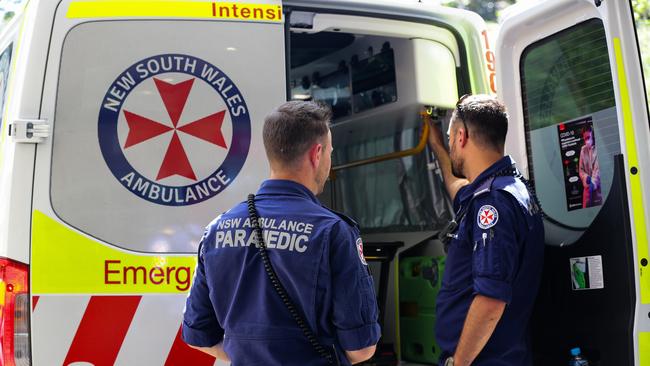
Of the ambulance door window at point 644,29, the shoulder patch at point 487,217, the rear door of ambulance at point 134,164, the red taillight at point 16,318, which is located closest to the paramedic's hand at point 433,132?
the rear door of ambulance at point 134,164

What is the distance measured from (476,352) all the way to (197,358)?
931mm

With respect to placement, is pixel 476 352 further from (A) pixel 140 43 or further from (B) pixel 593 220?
(A) pixel 140 43

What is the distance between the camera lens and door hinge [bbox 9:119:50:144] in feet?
8.98

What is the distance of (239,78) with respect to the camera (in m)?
3.05

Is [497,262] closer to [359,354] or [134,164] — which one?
[359,354]

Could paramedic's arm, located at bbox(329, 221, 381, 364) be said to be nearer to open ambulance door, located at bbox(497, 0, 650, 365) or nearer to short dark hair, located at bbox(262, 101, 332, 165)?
short dark hair, located at bbox(262, 101, 332, 165)

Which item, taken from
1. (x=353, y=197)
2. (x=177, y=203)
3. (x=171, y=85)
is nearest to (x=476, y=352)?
(x=177, y=203)

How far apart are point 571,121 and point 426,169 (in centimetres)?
159

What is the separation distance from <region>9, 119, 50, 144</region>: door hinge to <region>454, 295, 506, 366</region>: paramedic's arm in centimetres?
148

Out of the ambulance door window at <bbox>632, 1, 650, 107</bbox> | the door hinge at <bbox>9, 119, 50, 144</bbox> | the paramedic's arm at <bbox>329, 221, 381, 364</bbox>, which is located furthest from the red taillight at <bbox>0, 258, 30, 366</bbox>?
the ambulance door window at <bbox>632, 1, 650, 107</bbox>

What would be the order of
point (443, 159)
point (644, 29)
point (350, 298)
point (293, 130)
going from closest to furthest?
1. point (350, 298)
2. point (293, 130)
3. point (443, 159)
4. point (644, 29)

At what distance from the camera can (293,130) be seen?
2.29 meters

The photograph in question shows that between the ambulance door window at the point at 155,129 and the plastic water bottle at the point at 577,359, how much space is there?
122cm

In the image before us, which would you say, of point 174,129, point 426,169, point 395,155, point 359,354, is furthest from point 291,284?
point 426,169
